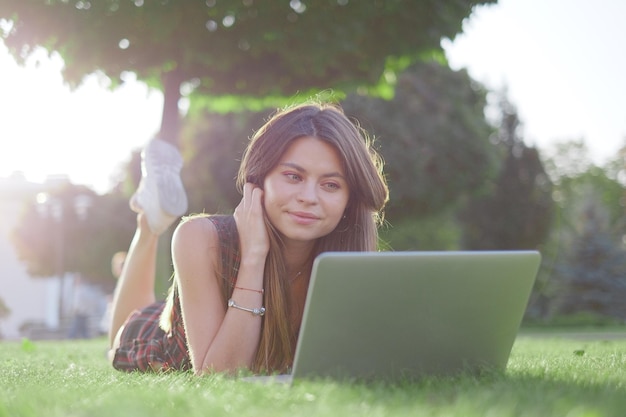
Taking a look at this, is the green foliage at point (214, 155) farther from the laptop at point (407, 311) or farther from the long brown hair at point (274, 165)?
the laptop at point (407, 311)

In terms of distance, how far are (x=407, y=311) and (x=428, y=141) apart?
19.9 m

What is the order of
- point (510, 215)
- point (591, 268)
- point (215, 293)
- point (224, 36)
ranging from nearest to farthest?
point (215, 293)
point (224, 36)
point (591, 268)
point (510, 215)

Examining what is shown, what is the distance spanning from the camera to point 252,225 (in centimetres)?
297

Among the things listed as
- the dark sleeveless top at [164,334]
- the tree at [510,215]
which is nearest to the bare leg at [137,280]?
the dark sleeveless top at [164,334]

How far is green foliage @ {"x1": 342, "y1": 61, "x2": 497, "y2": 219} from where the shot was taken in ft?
68.4

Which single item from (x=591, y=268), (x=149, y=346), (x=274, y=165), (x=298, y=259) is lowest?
(x=591, y=268)

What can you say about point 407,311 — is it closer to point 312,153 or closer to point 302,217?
point 302,217

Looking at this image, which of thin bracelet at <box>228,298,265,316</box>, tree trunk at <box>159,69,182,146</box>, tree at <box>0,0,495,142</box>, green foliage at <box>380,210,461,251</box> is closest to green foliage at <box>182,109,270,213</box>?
green foliage at <box>380,210,461,251</box>

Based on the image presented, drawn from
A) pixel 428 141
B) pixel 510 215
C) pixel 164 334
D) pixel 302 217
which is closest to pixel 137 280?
pixel 164 334

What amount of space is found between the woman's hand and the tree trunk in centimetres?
A: 406

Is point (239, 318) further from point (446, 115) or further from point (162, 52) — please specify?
point (446, 115)

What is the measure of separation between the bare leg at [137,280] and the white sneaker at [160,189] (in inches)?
3.9

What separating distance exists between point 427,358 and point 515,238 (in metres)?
29.1

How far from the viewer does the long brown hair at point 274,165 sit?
115 inches
